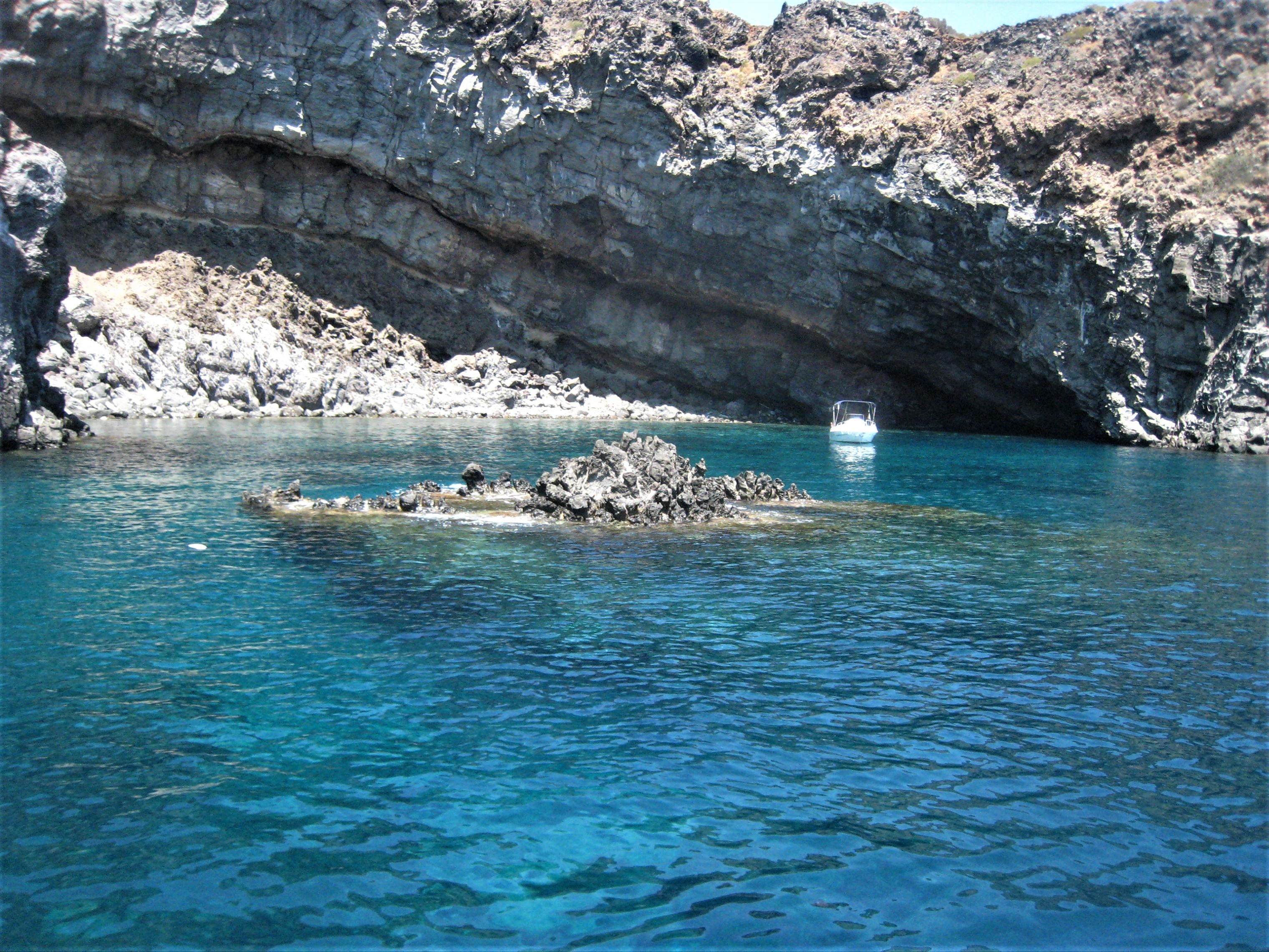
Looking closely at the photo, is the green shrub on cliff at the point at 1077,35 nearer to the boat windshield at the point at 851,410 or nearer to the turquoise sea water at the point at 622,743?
the boat windshield at the point at 851,410

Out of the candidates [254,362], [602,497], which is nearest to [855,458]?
[602,497]

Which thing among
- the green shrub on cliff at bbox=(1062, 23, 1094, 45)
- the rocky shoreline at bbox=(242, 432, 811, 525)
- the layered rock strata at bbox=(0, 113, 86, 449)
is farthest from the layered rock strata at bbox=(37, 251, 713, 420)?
the green shrub on cliff at bbox=(1062, 23, 1094, 45)

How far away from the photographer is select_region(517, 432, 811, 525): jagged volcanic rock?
30.3 meters

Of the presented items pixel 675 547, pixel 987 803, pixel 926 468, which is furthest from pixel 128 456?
pixel 987 803

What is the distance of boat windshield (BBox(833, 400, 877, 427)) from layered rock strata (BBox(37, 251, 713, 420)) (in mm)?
11798

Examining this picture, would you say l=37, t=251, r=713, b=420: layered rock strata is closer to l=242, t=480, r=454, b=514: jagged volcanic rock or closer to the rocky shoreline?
l=242, t=480, r=454, b=514: jagged volcanic rock

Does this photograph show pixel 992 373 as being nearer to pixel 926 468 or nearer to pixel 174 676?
pixel 926 468

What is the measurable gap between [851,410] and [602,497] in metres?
55.4

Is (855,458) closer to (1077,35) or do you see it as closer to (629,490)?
(629,490)

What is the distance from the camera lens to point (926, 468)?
4944cm

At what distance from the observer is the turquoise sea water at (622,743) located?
356 inches

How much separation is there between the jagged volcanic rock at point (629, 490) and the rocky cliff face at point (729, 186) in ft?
137

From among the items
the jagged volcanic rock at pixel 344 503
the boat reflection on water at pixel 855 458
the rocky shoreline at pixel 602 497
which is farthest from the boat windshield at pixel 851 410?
the jagged volcanic rock at pixel 344 503

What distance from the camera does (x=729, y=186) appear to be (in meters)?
72.6
